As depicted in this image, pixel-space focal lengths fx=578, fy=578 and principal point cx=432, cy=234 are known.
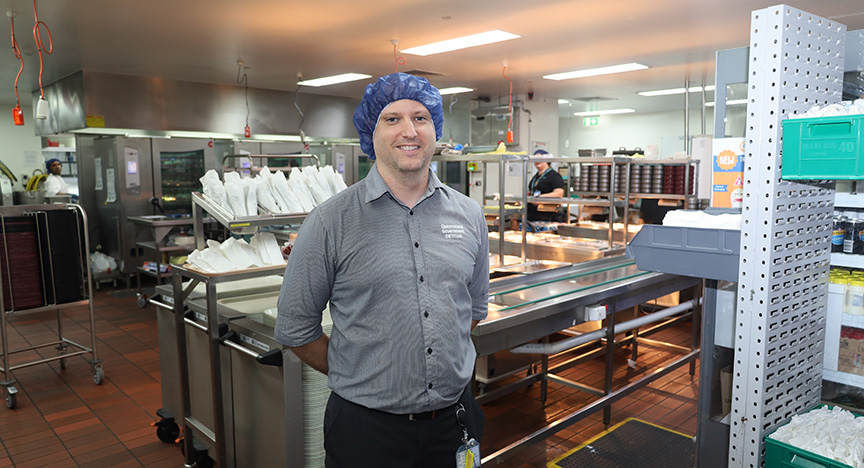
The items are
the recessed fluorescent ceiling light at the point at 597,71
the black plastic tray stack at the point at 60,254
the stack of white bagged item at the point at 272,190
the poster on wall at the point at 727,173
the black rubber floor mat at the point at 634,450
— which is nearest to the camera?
the poster on wall at the point at 727,173

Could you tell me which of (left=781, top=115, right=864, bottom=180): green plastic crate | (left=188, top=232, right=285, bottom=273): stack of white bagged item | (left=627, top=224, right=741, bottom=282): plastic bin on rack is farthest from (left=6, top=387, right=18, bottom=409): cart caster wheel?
(left=781, top=115, right=864, bottom=180): green plastic crate

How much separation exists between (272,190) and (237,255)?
1.38 ft

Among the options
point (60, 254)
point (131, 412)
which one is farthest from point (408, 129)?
point (60, 254)

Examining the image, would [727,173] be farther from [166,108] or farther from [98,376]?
[166,108]

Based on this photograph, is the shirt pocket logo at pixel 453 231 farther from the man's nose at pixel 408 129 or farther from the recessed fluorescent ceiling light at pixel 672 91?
the recessed fluorescent ceiling light at pixel 672 91

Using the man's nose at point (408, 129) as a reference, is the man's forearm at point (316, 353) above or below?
below

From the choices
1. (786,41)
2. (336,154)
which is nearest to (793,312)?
(786,41)

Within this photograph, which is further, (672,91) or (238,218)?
(672,91)

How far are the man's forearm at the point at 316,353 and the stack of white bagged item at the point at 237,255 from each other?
1.27 m

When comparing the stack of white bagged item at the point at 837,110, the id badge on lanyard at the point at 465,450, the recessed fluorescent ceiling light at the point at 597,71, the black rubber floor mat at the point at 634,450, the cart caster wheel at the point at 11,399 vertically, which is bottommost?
the black rubber floor mat at the point at 634,450

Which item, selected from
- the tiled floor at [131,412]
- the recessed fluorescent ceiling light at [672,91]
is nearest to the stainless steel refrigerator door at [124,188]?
the tiled floor at [131,412]

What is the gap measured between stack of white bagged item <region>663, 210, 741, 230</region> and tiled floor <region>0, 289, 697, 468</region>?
6.64ft

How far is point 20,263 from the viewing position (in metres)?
4.23

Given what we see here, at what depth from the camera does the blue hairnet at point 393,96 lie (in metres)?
1.61
